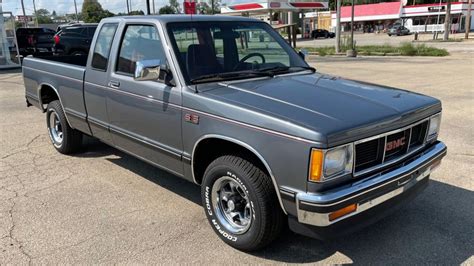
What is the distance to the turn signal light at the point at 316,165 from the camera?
2.83 m

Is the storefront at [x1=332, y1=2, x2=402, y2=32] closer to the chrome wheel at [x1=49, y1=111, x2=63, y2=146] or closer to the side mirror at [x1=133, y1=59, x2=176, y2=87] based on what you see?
the chrome wheel at [x1=49, y1=111, x2=63, y2=146]

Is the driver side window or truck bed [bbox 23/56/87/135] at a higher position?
the driver side window

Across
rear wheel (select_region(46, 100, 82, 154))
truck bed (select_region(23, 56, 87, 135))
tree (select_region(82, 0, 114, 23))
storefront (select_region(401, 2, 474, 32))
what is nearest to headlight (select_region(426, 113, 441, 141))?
truck bed (select_region(23, 56, 87, 135))

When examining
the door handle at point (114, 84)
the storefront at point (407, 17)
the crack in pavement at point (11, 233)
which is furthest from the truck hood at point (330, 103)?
the storefront at point (407, 17)

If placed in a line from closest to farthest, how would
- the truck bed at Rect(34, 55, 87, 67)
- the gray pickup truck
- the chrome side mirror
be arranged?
the gray pickup truck
the chrome side mirror
the truck bed at Rect(34, 55, 87, 67)

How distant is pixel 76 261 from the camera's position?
3414 mm

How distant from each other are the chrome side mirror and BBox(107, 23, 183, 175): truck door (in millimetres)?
193

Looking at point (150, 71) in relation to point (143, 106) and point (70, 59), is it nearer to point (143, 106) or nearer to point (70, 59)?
point (143, 106)

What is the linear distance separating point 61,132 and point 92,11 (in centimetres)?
10287

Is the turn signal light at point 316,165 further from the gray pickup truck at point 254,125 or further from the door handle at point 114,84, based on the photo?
the door handle at point 114,84

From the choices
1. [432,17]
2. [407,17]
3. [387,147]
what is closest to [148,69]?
[387,147]

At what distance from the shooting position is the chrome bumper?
2.85 meters

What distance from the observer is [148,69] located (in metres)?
3.72

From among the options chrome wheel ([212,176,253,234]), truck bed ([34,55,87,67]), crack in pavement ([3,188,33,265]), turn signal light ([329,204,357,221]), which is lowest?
crack in pavement ([3,188,33,265])
